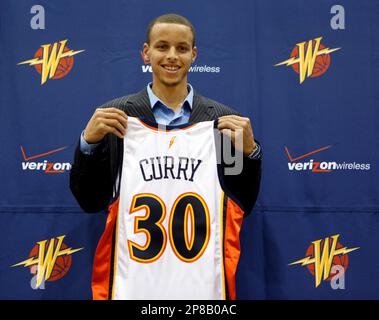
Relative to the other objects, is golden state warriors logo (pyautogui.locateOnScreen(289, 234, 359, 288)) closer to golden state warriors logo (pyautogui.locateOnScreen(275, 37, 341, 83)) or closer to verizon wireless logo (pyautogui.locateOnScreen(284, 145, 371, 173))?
verizon wireless logo (pyautogui.locateOnScreen(284, 145, 371, 173))

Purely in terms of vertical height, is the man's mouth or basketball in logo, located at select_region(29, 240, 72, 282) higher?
the man's mouth

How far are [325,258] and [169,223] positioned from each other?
0.72 m

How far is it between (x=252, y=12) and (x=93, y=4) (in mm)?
601

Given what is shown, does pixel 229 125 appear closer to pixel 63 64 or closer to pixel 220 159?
pixel 220 159

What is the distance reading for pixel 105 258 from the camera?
1.24 meters

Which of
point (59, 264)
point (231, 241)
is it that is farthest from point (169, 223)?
point (59, 264)

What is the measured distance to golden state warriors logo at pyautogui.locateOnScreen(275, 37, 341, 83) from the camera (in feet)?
5.51

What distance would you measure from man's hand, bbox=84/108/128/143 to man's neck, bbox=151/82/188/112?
0.18 metres

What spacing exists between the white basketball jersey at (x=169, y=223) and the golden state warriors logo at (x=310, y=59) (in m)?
0.58

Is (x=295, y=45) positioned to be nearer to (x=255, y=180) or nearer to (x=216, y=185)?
(x=255, y=180)

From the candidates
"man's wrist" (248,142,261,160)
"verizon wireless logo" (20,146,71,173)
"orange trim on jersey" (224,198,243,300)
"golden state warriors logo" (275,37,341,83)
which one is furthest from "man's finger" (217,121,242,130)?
"verizon wireless logo" (20,146,71,173)

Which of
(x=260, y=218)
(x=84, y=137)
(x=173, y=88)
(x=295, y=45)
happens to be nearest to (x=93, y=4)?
(x=173, y=88)

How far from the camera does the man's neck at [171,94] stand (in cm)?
137
